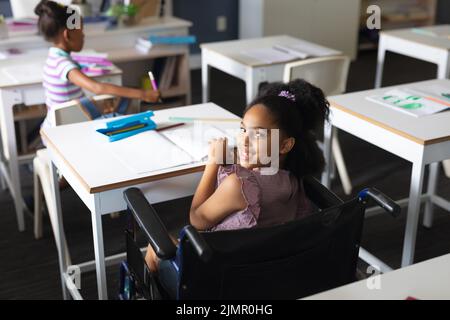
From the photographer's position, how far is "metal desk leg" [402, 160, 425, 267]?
2.07 meters

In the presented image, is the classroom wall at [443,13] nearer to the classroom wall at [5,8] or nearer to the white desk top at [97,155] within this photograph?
the classroom wall at [5,8]

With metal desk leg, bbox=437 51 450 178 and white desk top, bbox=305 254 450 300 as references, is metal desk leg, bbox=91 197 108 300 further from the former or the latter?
metal desk leg, bbox=437 51 450 178

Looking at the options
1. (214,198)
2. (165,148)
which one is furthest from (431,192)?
(214,198)

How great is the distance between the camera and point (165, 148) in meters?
2.05

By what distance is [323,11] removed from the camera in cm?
571

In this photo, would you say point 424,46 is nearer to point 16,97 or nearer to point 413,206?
point 413,206

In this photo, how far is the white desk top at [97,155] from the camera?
1.81 metres

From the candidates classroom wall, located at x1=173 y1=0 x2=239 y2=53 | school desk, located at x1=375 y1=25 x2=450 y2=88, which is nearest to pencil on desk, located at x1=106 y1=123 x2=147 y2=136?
school desk, located at x1=375 y1=25 x2=450 y2=88

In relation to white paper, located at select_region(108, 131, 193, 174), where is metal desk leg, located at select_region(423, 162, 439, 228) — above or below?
below

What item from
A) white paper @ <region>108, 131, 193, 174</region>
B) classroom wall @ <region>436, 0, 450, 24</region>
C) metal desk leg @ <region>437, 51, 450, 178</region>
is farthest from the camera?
classroom wall @ <region>436, 0, 450, 24</region>

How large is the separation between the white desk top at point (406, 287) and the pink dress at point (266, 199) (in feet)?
1.34

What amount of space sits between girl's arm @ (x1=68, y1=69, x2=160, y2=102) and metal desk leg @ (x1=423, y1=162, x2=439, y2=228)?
4.29 ft
